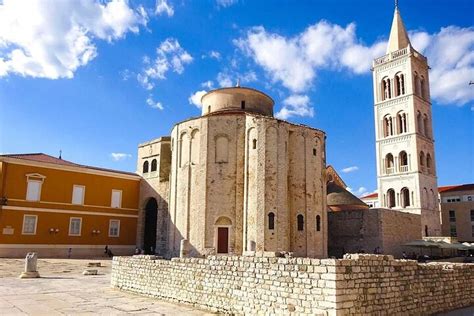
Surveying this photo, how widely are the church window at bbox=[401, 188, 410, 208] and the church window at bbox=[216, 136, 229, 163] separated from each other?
25.5 meters

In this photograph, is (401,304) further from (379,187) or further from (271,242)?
(379,187)

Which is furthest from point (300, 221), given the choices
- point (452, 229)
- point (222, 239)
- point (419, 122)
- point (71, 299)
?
point (452, 229)

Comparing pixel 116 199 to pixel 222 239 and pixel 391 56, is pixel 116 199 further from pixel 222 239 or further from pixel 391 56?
pixel 391 56

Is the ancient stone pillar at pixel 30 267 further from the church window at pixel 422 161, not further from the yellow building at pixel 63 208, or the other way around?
the church window at pixel 422 161

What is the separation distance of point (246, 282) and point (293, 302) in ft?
5.05

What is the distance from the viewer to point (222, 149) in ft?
86.8

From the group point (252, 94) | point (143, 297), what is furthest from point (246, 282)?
point (252, 94)

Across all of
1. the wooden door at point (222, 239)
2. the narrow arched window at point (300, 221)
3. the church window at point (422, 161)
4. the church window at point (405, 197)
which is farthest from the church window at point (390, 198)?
the wooden door at point (222, 239)

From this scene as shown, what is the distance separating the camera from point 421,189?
41562 millimetres

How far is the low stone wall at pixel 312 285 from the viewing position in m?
8.02

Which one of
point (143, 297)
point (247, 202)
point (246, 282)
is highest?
point (247, 202)

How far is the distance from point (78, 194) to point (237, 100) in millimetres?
14409

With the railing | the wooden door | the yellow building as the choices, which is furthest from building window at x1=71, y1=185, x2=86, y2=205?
the railing

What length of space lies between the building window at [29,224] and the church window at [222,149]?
13944 mm
